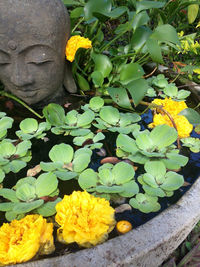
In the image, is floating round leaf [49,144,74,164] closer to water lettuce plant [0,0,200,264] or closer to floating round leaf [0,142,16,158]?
water lettuce plant [0,0,200,264]

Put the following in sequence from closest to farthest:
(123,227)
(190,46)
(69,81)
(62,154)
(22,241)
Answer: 1. (22,241)
2. (123,227)
3. (62,154)
4. (69,81)
5. (190,46)

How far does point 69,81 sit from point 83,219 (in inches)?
38.5

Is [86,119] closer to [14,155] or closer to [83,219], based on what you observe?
[14,155]

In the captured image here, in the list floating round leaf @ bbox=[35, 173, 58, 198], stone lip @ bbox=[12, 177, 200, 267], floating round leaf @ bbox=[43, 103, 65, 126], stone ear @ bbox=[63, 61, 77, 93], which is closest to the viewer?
stone lip @ bbox=[12, 177, 200, 267]

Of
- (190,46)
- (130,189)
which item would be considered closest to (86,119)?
(130,189)

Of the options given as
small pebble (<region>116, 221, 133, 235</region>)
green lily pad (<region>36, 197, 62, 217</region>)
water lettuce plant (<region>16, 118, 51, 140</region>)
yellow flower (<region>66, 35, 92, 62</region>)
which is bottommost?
water lettuce plant (<region>16, 118, 51, 140</region>)

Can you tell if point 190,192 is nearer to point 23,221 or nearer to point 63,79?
point 23,221

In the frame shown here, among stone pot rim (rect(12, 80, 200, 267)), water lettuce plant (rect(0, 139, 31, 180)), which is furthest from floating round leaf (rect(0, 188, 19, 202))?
stone pot rim (rect(12, 80, 200, 267))

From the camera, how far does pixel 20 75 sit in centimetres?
113

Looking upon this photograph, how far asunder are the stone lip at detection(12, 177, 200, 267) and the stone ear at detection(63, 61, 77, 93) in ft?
3.12

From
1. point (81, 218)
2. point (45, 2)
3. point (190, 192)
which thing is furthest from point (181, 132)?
point (45, 2)

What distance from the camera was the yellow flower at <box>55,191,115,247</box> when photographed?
0.64 metres

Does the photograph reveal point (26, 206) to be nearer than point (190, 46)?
Yes

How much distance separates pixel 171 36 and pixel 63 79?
0.63m
